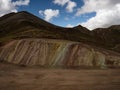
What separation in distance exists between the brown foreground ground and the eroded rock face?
11.3 ft

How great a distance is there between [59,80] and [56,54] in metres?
10.6

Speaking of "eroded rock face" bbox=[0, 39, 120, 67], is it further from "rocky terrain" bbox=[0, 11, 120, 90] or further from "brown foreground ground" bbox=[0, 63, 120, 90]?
"brown foreground ground" bbox=[0, 63, 120, 90]

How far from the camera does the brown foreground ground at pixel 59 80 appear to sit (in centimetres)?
1862

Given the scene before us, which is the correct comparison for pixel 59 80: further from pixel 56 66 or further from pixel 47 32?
pixel 47 32

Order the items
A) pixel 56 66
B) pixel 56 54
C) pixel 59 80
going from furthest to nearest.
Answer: pixel 56 54, pixel 56 66, pixel 59 80

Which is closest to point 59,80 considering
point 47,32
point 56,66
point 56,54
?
point 56,66

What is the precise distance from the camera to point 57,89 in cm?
1795

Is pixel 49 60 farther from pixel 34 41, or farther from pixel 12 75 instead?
pixel 12 75

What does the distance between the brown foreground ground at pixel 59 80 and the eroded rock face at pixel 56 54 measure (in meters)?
3.46

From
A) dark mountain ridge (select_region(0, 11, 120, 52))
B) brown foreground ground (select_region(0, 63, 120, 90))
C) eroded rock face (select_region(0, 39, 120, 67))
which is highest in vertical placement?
dark mountain ridge (select_region(0, 11, 120, 52))

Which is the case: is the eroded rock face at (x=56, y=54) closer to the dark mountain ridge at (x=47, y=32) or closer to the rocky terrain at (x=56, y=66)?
the rocky terrain at (x=56, y=66)

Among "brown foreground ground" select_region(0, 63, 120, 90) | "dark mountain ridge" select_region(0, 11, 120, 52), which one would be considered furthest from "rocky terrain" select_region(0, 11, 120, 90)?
"dark mountain ridge" select_region(0, 11, 120, 52)

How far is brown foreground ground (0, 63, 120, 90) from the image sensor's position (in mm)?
18625

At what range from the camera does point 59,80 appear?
21578 mm
